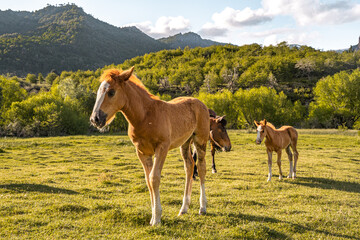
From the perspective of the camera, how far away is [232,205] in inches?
294

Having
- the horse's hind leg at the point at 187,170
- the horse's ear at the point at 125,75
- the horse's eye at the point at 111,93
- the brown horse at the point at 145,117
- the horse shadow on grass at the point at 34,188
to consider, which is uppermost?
the horse's ear at the point at 125,75

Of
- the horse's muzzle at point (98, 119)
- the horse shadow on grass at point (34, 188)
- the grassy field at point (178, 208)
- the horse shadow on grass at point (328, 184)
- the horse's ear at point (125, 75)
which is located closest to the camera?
the horse's muzzle at point (98, 119)

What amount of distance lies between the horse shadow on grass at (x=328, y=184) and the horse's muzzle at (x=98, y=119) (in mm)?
10407

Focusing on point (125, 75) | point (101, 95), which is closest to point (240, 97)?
point (125, 75)

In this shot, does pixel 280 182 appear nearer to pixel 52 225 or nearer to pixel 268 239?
pixel 268 239

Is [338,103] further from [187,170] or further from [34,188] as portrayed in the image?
[34,188]

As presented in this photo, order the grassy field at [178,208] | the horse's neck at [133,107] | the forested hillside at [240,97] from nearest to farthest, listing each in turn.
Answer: the horse's neck at [133,107]
the grassy field at [178,208]
the forested hillside at [240,97]

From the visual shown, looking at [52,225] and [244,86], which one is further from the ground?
[244,86]

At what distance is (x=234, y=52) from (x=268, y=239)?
192352 mm

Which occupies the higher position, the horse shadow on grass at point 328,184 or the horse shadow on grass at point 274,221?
the horse shadow on grass at point 274,221

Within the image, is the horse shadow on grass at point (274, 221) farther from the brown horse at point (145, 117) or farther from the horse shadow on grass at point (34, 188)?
the horse shadow on grass at point (34, 188)

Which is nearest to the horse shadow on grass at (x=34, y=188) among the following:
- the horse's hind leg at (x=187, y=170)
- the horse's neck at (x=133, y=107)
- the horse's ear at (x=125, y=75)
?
the horse's hind leg at (x=187, y=170)

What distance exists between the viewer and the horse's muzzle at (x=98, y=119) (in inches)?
157

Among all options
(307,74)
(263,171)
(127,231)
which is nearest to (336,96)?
(307,74)
